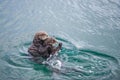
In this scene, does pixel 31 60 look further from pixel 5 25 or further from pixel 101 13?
pixel 101 13

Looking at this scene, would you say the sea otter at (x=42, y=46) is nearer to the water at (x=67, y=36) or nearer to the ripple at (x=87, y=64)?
the water at (x=67, y=36)

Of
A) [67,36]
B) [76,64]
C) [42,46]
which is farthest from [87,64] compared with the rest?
[67,36]

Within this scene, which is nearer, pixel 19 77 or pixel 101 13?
pixel 19 77

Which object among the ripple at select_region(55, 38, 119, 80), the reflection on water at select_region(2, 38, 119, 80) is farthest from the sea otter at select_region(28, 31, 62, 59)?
the ripple at select_region(55, 38, 119, 80)

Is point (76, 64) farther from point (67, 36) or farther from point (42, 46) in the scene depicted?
point (67, 36)

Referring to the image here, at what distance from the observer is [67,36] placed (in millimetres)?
9758

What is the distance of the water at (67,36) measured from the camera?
7.79 m

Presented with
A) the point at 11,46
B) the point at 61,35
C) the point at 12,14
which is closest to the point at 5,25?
the point at 12,14

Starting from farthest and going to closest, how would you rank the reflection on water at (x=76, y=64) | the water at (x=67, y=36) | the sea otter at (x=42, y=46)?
the water at (x=67, y=36) < the reflection on water at (x=76, y=64) < the sea otter at (x=42, y=46)

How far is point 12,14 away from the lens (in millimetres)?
11391

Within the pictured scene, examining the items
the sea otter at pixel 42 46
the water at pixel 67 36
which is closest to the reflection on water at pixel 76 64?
the water at pixel 67 36

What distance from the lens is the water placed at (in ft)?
25.6

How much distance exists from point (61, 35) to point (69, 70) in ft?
8.10

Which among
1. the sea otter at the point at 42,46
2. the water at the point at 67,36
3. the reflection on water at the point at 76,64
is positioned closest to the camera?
the sea otter at the point at 42,46
